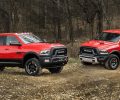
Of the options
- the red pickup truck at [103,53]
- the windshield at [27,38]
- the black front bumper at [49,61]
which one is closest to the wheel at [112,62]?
the red pickup truck at [103,53]

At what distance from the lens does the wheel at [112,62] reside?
2064cm

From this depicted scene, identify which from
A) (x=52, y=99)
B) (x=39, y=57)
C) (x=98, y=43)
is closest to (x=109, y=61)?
(x=98, y=43)

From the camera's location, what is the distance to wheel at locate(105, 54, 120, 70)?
20642 millimetres

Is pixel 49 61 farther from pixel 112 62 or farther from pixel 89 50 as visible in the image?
pixel 112 62

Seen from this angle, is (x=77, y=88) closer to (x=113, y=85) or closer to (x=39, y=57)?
(x=113, y=85)

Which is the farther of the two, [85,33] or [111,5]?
[111,5]

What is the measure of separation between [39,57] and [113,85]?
4.05 metres

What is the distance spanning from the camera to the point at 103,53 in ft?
67.3

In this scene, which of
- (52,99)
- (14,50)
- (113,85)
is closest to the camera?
(52,99)

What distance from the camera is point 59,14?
141 ft

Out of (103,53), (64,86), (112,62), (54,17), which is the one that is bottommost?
(64,86)

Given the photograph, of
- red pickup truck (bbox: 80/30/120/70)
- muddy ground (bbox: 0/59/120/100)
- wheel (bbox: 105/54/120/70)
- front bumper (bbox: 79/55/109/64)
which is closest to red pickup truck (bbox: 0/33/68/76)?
muddy ground (bbox: 0/59/120/100)

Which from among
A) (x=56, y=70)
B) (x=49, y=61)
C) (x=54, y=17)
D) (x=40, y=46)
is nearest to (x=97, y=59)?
(x=56, y=70)

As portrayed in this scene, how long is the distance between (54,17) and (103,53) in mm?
24163
